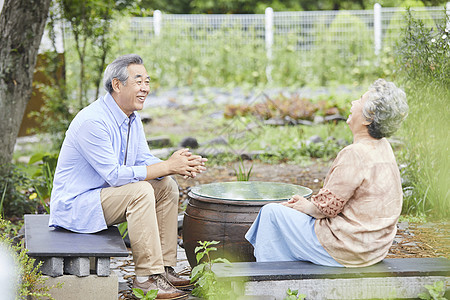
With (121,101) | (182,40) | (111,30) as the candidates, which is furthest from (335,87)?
(121,101)

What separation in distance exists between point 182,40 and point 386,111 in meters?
12.6

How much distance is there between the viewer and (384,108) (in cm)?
301

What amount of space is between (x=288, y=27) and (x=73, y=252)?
13.5m

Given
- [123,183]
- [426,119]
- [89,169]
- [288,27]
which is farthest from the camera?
[288,27]

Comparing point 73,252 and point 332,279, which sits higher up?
point 73,252

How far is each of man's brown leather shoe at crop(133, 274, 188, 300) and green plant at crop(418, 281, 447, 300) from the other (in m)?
1.28

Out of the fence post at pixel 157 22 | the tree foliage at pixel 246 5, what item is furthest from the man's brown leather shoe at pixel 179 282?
the tree foliage at pixel 246 5

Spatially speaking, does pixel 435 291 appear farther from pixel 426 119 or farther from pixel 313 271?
pixel 426 119

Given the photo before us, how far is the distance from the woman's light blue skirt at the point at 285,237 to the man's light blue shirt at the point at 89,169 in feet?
2.53

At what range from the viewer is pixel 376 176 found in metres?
3.06

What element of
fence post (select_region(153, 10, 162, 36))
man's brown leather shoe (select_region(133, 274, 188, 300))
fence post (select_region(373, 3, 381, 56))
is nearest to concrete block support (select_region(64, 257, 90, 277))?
man's brown leather shoe (select_region(133, 274, 188, 300))

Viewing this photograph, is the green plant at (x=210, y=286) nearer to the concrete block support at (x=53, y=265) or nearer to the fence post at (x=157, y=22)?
the concrete block support at (x=53, y=265)

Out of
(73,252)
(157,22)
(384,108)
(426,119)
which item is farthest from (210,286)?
(157,22)

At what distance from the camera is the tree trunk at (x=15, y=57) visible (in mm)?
5445
